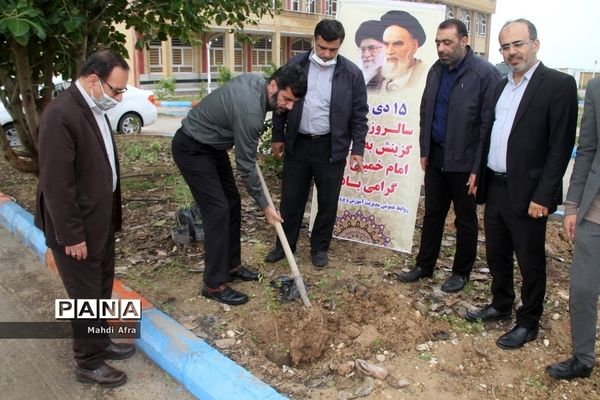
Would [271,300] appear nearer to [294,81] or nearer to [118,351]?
[118,351]

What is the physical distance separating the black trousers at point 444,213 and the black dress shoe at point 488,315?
1.83ft

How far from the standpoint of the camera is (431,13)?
4430 millimetres

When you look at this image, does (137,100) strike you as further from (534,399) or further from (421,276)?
(534,399)

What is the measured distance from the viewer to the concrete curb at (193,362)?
109 inches

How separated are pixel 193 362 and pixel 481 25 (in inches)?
2522

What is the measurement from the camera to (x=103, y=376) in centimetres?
300

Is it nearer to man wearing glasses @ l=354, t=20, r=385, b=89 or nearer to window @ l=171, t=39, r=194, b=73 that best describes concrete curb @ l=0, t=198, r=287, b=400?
man wearing glasses @ l=354, t=20, r=385, b=89

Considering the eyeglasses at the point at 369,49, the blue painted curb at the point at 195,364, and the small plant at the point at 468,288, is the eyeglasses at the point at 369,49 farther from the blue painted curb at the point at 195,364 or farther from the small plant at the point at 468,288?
the blue painted curb at the point at 195,364

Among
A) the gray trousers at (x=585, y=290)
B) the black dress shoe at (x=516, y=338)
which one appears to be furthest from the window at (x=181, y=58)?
the gray trousers at (x=585, y=290)

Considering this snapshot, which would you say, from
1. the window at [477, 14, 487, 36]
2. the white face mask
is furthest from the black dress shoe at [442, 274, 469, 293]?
the window at [477, 14, 487, 36]

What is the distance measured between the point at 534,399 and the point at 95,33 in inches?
209

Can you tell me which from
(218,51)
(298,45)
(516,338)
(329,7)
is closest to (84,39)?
(516,338)

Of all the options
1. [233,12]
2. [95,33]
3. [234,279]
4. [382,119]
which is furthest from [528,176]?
[95,33]

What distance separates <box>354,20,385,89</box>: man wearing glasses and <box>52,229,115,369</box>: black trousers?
2.75 m
